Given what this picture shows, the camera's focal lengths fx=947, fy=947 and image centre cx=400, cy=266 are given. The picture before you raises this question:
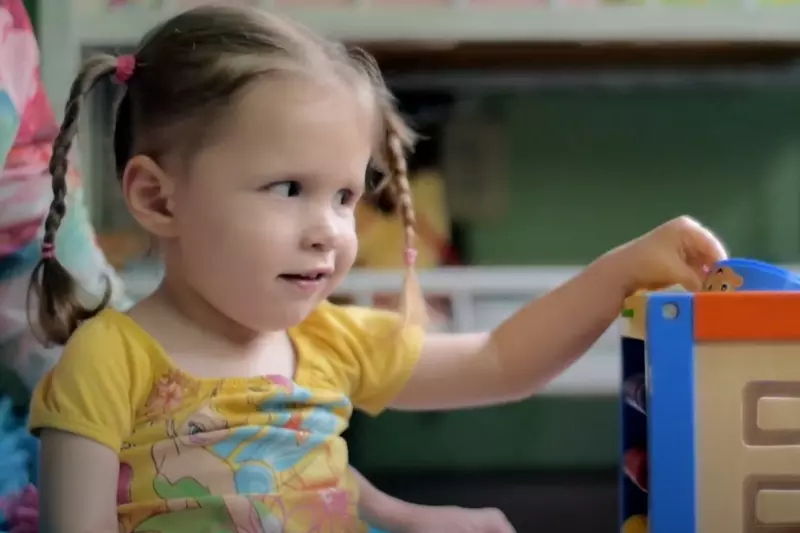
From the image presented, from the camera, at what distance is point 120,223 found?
44.7 inches

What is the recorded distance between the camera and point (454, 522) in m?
0.86

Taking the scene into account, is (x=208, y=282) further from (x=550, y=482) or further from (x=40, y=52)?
(x=550, y=482)

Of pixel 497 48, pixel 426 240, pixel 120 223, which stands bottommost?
pixel 426 240

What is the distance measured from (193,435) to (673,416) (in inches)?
13.0

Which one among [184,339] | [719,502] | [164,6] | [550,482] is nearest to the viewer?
[719,502]

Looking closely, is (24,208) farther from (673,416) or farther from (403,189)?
(673,416)

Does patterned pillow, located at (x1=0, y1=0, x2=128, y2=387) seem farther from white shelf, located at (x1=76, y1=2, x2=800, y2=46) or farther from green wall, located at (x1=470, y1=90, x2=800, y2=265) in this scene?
green wall, located at (x1=470, y1=90, x2=800, y2=265)

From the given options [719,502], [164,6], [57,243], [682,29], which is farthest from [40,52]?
[719,502]

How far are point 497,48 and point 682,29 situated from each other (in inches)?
10.3

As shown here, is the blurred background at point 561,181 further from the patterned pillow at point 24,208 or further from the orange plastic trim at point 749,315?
the orange plastic trim at point 749,315

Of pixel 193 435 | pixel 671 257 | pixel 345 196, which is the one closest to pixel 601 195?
pixel 671 257

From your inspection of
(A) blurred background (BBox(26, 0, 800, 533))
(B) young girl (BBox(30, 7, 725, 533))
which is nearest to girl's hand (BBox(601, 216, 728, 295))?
(B) young girl (BBox(30, 7, 725, 533))

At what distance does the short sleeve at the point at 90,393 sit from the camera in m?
0.64

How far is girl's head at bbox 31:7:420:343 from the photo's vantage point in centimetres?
66
